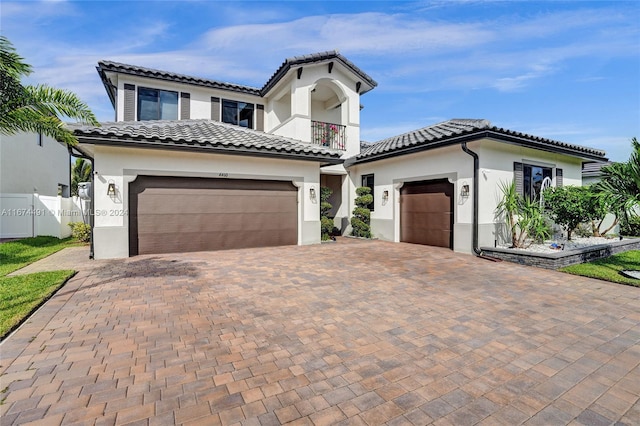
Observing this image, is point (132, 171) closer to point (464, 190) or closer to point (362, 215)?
point (362, 215)

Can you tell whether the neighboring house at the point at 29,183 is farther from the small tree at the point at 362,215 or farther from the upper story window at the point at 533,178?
the upper story window at the point at 533,178

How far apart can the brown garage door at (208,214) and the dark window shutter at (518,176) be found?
799 centimetres

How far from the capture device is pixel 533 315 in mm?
4578

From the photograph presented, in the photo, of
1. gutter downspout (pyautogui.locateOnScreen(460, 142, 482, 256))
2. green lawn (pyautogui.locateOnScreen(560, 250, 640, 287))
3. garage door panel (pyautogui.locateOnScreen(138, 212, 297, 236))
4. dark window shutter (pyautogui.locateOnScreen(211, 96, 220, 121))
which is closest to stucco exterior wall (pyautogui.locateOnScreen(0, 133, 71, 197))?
dark window shutter (pyautogui.locateOnScreen(211, 96, 220, 121))

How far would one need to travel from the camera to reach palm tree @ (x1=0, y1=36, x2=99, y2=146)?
4.96m

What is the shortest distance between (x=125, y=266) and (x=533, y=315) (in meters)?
9.04

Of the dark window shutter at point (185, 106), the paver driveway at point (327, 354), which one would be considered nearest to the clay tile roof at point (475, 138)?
the paver driveway at point (327, 354)

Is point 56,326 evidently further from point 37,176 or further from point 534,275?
point 37,176

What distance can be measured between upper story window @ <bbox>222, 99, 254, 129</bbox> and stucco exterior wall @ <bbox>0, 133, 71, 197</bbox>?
9.60 meters

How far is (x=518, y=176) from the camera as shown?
1055 centimetres

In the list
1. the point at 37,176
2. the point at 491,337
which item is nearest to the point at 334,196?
the point at 491,337

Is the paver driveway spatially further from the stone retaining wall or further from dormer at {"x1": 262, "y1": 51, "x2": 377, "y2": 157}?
dormer at {"x1": 262, "y1": 51, "x2": 377, "y2": 157}

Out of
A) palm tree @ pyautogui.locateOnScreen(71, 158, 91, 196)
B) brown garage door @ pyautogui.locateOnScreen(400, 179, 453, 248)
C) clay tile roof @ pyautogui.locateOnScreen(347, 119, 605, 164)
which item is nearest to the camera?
clay tile roof @ pyautogui.locateOnScreen(347, 119, 605, 164)

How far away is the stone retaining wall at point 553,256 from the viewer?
7730 millimetres
